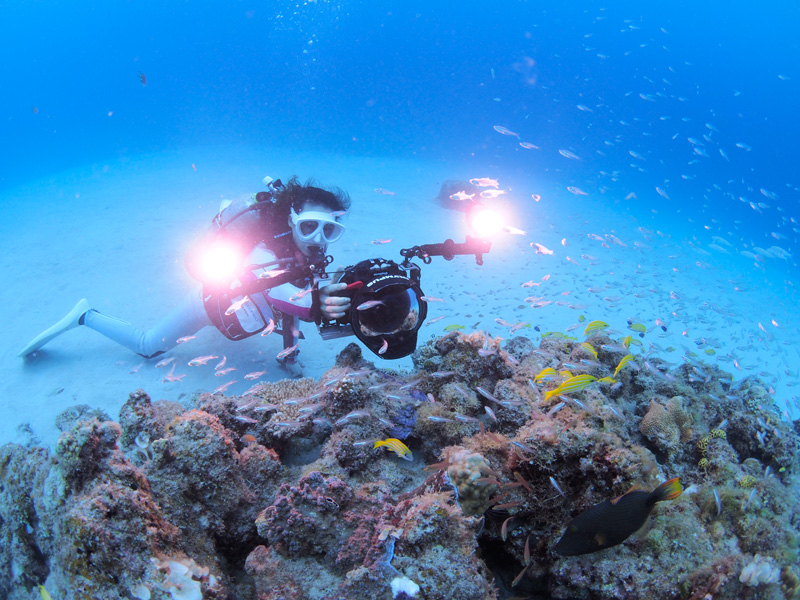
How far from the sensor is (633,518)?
1939 mm

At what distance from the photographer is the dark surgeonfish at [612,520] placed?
1.87m

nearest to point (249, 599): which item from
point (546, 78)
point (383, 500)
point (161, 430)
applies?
point (383, 500)

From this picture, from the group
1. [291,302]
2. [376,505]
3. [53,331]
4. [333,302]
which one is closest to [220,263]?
[291,302]

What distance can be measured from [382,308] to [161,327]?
16.1ft

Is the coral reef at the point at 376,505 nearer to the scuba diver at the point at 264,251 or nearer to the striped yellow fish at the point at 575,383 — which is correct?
the striped yellow fish at the point at 575,383

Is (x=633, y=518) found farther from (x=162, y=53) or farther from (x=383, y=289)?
(x=162, y=53)

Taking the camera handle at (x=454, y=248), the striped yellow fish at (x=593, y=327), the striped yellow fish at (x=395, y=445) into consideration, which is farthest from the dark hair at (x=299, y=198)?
the striped yellow fish at (x=593, y=327)

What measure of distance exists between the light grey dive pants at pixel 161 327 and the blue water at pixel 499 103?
10961 millimetres

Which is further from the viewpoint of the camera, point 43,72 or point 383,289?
point 43,72

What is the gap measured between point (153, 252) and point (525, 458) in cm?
1248

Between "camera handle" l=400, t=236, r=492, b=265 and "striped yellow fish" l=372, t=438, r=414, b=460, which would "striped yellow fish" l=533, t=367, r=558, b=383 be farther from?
"striped yellow fish" l=372, t=438, r=414, b=460

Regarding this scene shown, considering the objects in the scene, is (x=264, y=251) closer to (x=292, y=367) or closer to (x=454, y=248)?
(x=292, y=367)

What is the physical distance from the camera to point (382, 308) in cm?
320

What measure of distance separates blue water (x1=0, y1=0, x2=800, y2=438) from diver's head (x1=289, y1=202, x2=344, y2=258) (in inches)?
396
